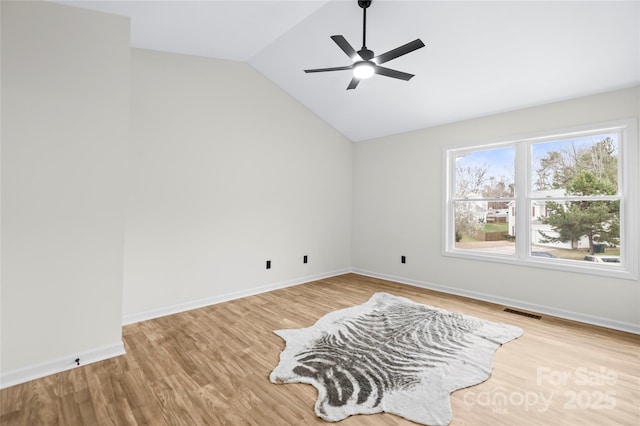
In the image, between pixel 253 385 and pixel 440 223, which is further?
pixel 440 223

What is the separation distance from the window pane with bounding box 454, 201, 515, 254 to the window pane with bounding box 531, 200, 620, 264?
0.94ft

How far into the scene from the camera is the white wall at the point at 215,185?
10.6ft

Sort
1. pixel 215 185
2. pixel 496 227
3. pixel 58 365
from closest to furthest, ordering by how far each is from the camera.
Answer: pixel 58 365
pixel 215 185
pixel 496 227

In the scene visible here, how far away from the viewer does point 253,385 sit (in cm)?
206

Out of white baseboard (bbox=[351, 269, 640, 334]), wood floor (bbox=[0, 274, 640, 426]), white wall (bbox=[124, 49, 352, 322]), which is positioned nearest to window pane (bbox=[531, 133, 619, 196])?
→ white baseboard (bbox=[351, 269, 640, 334])

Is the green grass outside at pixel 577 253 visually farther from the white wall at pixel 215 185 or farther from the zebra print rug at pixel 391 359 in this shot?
the white wall at pixel 215 185

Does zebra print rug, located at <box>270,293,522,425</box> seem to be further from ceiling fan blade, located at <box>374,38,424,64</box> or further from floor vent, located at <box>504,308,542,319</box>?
ceiling fan blade, located at <box>374,38,424,64</box>

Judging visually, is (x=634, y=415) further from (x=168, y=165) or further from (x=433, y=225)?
(x=168, y=165)

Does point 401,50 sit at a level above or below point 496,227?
above

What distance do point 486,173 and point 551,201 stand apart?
87 centimetres

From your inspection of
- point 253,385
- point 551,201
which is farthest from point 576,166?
point 253,385

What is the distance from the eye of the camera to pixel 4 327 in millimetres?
2064

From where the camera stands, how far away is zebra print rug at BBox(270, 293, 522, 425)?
1862 mm

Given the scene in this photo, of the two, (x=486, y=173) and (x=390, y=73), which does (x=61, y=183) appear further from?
(x=486, y=173)
